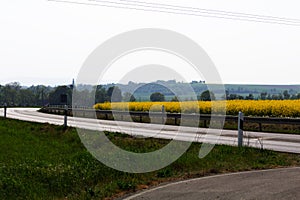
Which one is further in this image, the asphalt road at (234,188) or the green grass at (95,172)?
the green grass at (95,172)

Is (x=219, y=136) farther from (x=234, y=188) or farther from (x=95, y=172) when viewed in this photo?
(x=234, y=188)

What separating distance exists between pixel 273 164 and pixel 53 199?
5561 millimetres

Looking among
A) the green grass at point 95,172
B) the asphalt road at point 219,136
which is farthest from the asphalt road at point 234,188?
the asphalt road at point 219,136

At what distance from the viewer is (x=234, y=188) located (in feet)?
26.5

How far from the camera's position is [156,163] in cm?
1121

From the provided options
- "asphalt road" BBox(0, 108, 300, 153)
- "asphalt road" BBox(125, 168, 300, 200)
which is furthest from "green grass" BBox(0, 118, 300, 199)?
"asphalt road" BBox(0, 108, 300, 153)

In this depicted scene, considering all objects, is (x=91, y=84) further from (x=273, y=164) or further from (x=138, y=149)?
(x=273, y=164)

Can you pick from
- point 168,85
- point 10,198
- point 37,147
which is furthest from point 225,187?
point 37,147

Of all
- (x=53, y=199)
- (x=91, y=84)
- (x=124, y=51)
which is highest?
(x=124, y=51)

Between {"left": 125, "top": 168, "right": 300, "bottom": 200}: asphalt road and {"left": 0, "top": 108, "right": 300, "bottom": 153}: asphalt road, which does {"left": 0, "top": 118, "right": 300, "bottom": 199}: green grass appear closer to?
{"left": 125, "top": 168, "right": 300, "bottom": 200}: asphalt road

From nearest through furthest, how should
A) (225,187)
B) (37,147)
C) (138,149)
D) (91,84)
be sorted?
(225,187)
(91,84)
(138,149)
(37,147)

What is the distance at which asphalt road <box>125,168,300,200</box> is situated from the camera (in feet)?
24.4

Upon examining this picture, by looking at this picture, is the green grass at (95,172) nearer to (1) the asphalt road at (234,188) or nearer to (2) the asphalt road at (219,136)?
(1) the asphalt road at (234,188)

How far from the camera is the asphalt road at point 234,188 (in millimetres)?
7438
